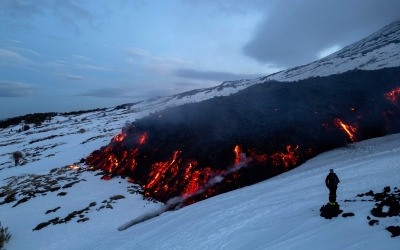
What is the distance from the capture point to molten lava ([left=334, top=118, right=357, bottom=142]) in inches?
1289

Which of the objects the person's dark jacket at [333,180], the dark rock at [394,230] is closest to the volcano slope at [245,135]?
the person's dark jacket at [333,180]

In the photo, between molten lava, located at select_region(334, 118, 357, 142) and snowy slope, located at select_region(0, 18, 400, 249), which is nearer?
snowy slope, located at select_region(0, 18, 400, 249)

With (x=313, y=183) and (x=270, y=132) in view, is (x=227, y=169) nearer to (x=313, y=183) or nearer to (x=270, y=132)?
(x=270, y=132)

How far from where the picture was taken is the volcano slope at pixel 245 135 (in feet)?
95.8

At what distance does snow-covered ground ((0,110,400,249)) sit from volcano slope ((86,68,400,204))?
2391mm

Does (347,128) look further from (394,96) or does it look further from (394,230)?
(394,230)

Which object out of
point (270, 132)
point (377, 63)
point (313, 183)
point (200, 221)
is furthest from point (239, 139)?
point (377, 63)

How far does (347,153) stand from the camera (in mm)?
27688

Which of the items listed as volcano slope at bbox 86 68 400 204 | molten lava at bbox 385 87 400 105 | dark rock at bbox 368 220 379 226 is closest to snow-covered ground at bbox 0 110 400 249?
dark rock at bbox 368 220 379 226

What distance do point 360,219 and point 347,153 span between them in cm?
1626

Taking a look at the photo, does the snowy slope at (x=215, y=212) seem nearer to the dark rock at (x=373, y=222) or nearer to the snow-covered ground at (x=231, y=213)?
the snow-covered ground at (x=231, y=213)

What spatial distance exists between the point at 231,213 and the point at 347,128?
21.7 m

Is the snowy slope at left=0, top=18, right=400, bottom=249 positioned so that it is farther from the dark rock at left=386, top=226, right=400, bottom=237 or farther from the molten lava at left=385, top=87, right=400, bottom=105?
the molten lava at left=385, top=87, right=400, bottom=105

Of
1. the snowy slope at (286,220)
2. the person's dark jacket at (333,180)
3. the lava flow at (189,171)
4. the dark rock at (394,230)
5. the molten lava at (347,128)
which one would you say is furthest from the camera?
the molten lava at (347,128)
